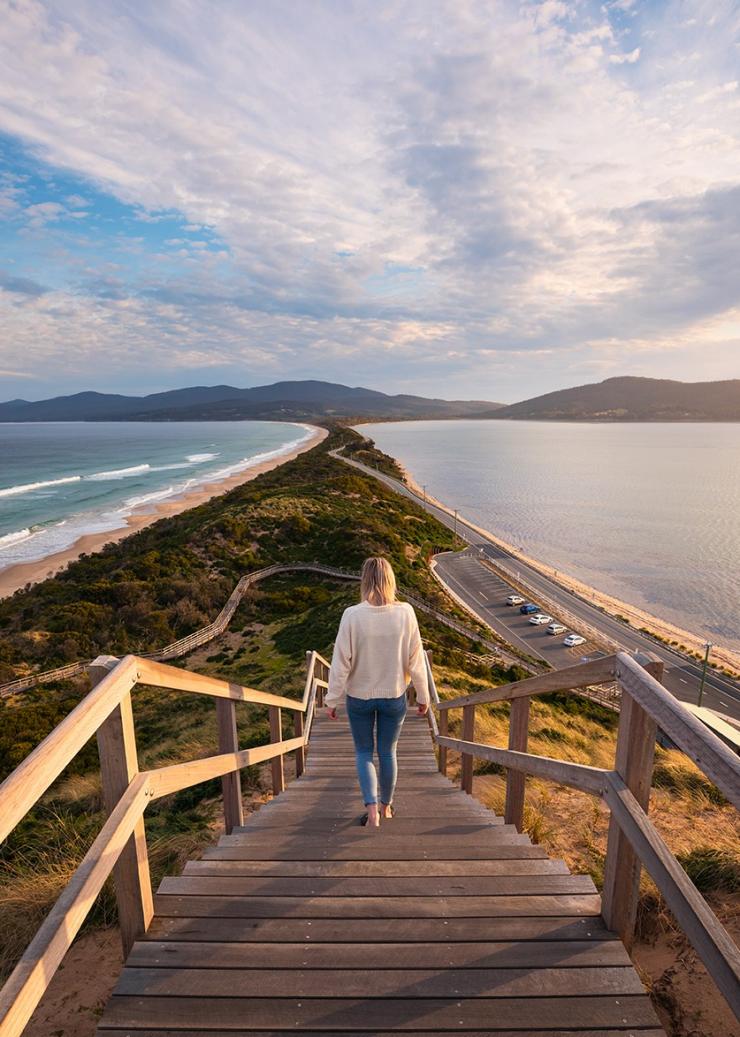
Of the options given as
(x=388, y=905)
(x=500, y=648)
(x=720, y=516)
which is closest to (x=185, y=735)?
(x=388, y=905)

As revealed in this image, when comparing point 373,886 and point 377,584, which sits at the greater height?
point 377,584

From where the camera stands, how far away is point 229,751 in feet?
11.4

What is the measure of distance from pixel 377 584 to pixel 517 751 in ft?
4.60

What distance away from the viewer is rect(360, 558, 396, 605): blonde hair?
376 cm

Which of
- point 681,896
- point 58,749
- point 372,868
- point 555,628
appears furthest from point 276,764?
point 555,628

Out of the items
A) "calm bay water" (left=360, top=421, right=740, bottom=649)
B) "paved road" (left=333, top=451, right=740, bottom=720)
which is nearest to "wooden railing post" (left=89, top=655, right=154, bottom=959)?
"paved road" (left=333, top=451, right=740, bottom=720)

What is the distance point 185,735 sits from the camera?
1061cm

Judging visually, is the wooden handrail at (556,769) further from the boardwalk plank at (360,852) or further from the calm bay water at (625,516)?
the calm bay water at (625,516)

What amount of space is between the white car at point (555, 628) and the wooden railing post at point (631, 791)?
33629 millimetres

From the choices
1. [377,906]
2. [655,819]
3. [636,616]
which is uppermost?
[377,906]

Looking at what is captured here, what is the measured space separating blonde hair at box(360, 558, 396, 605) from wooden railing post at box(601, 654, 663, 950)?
1.71 metres

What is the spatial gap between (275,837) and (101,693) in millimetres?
2007

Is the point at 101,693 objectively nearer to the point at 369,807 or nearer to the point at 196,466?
the point at 369,807

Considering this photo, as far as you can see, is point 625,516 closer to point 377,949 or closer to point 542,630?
point 542,630
